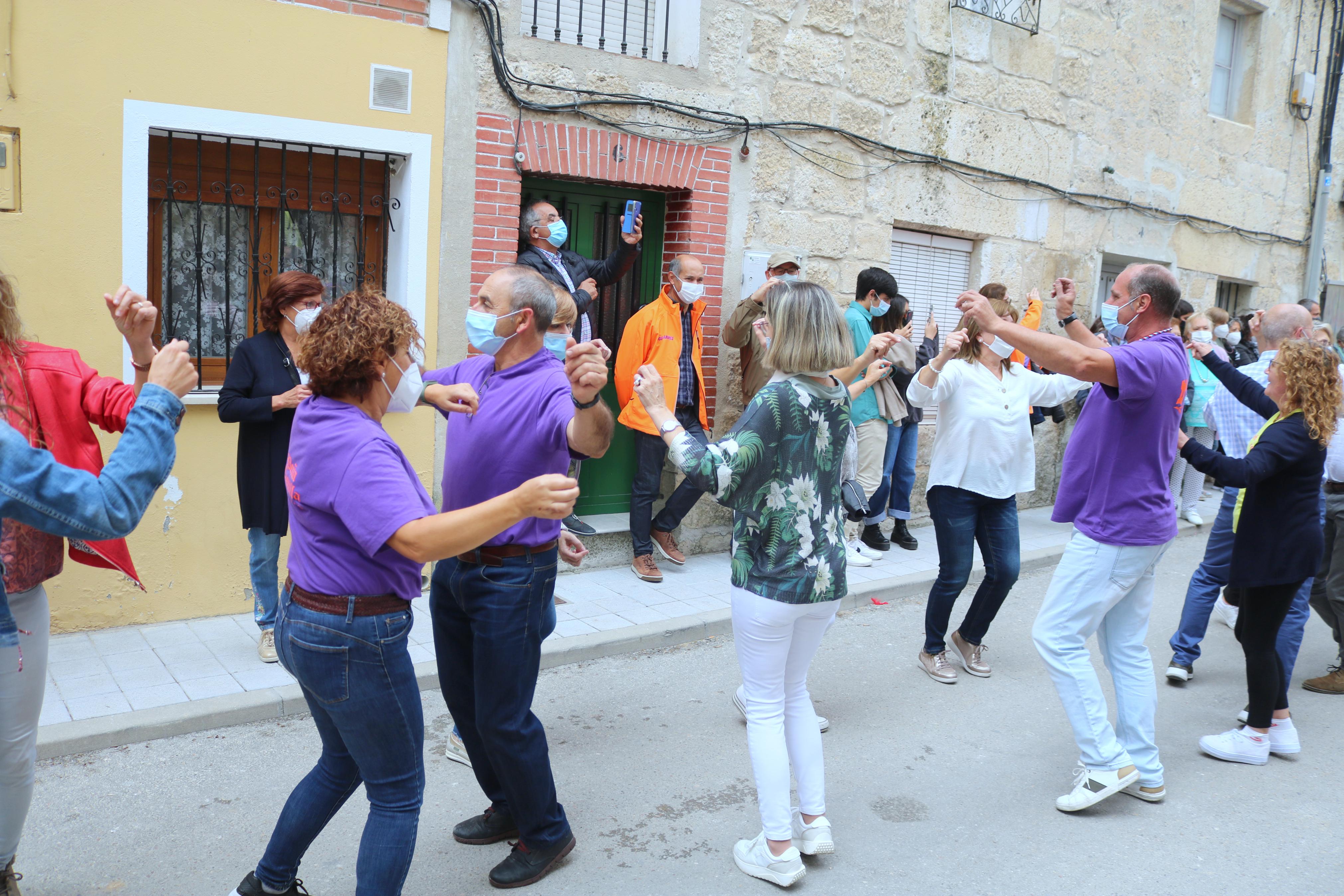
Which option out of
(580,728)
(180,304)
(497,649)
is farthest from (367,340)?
(180,304)

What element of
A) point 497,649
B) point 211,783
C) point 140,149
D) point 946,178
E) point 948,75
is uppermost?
point 948,75

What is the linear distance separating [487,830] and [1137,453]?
2.72m

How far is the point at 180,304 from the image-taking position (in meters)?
5.73

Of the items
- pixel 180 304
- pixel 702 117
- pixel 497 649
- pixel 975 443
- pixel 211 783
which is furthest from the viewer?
pixel 702 117

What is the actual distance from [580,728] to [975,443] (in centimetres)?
232

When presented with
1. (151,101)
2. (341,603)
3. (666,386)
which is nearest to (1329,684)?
(666,386)

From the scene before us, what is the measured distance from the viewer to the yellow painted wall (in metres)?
4.97

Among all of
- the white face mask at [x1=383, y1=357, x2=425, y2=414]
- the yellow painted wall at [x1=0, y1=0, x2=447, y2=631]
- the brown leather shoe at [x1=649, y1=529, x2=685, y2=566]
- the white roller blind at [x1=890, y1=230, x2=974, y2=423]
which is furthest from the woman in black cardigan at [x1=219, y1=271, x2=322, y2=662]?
the white roller blind at [x1=890, y1=230, x2=974, y2=423]

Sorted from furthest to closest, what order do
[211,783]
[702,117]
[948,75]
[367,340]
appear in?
[948,75] → [702,117] → [211,783] → [367,340]

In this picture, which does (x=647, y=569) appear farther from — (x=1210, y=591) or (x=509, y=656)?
(x=509, y=656)

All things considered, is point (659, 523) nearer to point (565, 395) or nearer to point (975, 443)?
point (975, 443)

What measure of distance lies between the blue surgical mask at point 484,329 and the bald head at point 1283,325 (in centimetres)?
346

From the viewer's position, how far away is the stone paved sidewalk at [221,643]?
4539mm

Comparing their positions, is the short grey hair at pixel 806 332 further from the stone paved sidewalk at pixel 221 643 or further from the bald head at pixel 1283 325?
the bald head at pixel 1283 325
